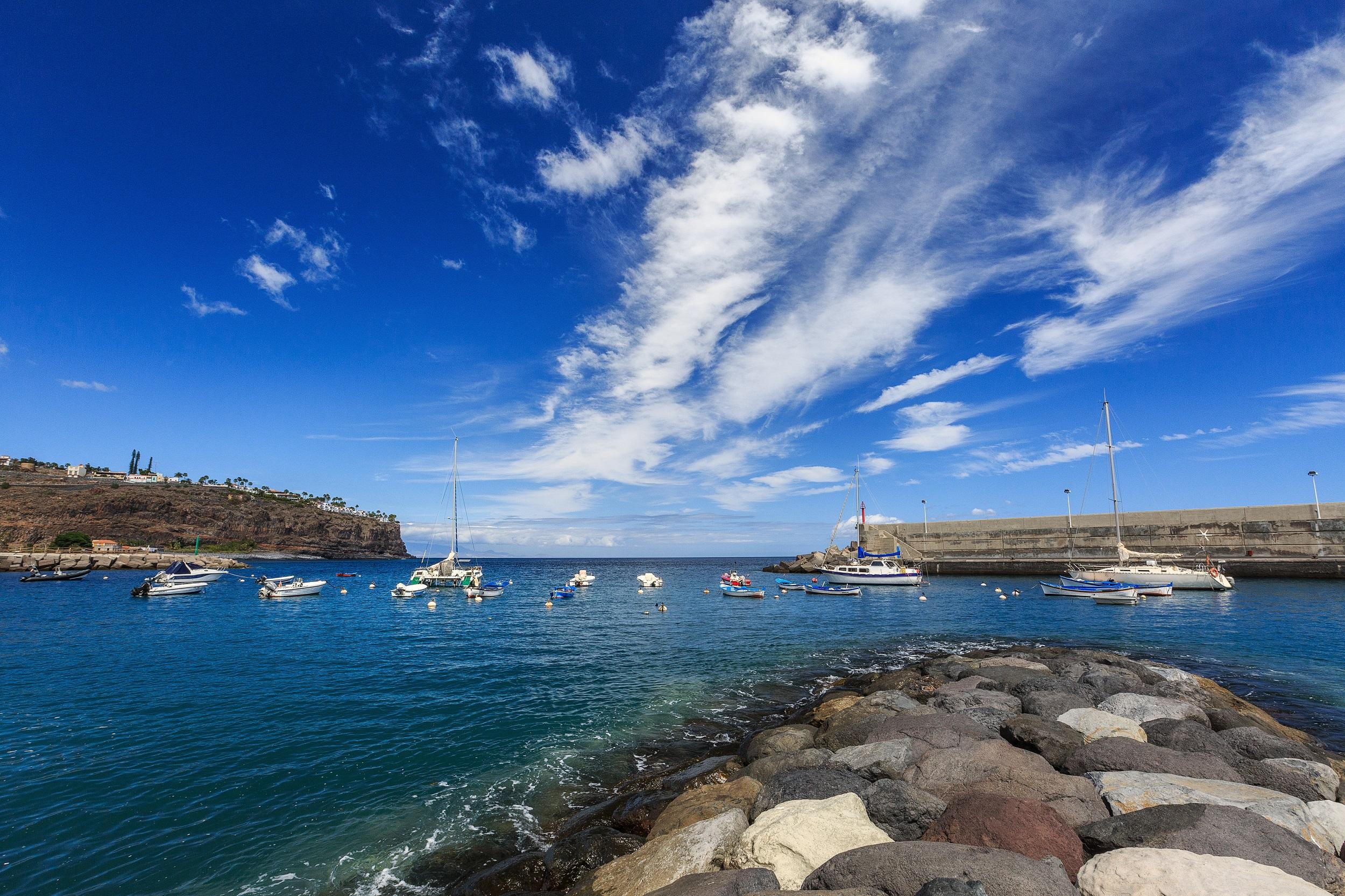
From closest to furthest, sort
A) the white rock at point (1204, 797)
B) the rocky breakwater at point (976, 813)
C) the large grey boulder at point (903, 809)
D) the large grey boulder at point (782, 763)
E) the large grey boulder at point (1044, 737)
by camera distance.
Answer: the rocky breakwater at point (976, 813) → the white rock at point (1204, 797) → the large grey boulder at point (903, 809) → the large grey boulder at point (1044, 737) → the large grey boulder at point (782, 763)

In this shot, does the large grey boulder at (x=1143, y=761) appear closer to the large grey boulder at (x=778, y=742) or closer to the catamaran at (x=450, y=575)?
the large grey boulder at (x=778, y=742)

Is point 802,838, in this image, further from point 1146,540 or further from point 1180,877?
point 1146,540

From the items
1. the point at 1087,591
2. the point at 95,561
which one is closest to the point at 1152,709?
the point at 1087,591

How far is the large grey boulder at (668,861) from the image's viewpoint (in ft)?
26.2

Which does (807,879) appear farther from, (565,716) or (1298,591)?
(1298,591)

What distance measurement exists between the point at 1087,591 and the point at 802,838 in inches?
2404

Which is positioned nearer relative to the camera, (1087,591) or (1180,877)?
(1180,877)

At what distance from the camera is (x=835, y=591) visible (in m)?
63.8

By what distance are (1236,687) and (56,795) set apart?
36.4 m

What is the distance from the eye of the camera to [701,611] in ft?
165

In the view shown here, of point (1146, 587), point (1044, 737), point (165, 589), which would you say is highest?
point (1044, 737)

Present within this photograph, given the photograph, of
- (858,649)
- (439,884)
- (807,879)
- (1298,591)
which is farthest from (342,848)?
(1298,591)

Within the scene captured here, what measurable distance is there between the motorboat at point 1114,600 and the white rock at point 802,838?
57839 mm

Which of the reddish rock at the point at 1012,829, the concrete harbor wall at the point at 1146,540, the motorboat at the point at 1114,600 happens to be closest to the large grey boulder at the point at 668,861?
the reddish rock at the point at 1012,829
